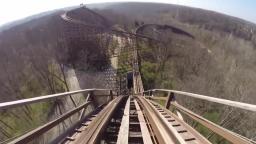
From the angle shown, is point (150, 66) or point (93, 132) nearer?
point (93, 132)

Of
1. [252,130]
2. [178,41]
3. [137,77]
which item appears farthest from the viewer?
[178,41]

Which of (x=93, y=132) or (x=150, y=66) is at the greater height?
(x=150, y=66)

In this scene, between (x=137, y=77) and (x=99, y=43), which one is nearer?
(x=137, y=77)

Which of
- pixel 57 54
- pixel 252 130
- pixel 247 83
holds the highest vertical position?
pixel 57 54

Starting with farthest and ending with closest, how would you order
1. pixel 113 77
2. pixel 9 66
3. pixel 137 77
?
1. pixel 9 66
2. pixel 113 77
3. pixel 137 77

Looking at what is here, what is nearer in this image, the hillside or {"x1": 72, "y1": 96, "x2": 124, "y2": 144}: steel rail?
{"x1": 72, "y1": 96, "x2": 124, "y2": 144}: steel rail

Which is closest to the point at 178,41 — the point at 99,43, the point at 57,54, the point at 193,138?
the point at 99,43

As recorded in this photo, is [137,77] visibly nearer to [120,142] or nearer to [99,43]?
[99,43]

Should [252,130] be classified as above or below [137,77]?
below

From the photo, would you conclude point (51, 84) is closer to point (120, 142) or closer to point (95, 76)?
point (95, 76)

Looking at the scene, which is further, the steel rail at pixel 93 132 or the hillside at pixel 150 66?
the hillside at pixel 150 66
